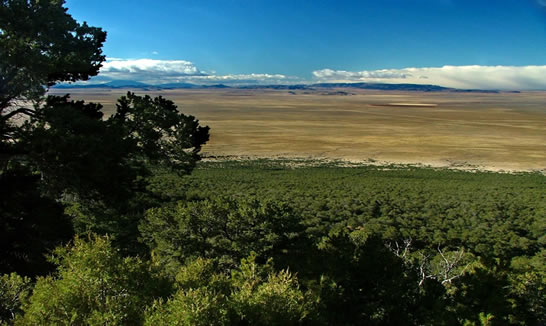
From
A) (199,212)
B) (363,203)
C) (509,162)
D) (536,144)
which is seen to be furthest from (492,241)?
(536,144)

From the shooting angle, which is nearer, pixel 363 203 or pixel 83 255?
pixel 83 255

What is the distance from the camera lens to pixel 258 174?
53.1m

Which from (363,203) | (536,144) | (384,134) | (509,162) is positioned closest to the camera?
(363,203)

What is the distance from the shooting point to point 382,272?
13.0 meters

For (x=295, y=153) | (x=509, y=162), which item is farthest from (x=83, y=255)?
(x=509, y=162)

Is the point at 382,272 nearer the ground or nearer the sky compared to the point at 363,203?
nearer the sky

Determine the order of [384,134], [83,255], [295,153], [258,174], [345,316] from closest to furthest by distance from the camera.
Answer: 1. [83,255]
2. [345,316]
3. [258,174]
4. [295,153]
5. [384,134]

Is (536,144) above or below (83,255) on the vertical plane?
below

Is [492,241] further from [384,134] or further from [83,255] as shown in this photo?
[384,134]

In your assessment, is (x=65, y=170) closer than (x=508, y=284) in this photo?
Yes

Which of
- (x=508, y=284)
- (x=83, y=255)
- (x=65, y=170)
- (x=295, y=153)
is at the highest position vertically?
(x=65, y=170)

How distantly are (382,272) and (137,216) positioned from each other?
584 inches

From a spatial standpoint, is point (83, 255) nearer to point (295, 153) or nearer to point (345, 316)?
point (345, 316)

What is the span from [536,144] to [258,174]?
67702 mm
